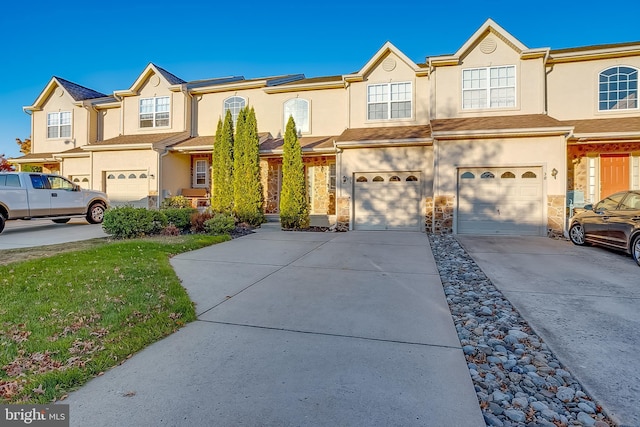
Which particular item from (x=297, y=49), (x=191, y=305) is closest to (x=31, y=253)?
(x=191, y=305)

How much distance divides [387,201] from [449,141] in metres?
3.02

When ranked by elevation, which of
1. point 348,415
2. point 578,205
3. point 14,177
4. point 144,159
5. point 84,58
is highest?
point 84,58

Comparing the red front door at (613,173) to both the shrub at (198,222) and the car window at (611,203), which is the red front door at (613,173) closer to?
the car window at (611,203)

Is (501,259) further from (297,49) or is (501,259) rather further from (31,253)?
(297,49)

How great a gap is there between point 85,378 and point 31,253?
22.2 ft

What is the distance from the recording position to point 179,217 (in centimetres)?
1104

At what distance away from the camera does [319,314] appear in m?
4.06

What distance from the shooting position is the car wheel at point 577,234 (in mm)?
9016

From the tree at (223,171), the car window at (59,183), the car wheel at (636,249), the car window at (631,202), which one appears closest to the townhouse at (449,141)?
the tree at (223,171)

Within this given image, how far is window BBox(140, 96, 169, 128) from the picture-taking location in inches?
661

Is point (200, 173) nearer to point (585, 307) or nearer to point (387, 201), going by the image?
A: point (387, 201)

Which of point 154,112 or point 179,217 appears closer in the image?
point 179,217

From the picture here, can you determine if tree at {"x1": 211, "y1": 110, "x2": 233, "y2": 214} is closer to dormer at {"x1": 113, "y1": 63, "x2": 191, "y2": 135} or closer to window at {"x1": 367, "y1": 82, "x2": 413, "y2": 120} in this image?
dormer at {"x1": 113, "y1": 63, "x2": 191, "y2": 135}

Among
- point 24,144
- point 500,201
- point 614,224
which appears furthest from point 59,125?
point 614,224
